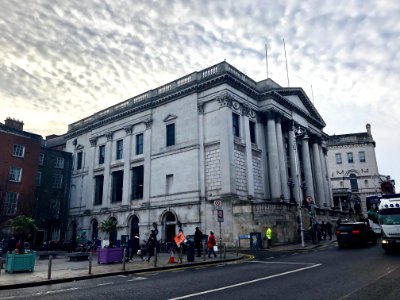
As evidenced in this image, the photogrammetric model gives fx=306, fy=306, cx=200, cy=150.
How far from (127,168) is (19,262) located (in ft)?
81.0

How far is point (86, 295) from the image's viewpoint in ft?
28.8

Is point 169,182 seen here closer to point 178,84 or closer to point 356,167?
point 178,84

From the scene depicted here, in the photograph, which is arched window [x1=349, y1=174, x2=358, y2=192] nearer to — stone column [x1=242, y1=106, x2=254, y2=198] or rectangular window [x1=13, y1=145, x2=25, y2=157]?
stone column [x1=242, y1=106, x2=254, y2=198]

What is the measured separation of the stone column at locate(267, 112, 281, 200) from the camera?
33175mm

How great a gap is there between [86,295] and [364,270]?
957 cm

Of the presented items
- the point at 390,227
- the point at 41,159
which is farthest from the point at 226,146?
the point at 41,159

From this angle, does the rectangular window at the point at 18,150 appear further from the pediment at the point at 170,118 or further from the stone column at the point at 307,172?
the stone column at the point at 307,172

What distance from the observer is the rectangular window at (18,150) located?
36406 mm

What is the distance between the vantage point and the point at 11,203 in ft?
116

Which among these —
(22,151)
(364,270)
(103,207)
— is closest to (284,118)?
(103,207)

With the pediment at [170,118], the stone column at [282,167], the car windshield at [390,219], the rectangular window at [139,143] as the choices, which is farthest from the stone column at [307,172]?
the car windshield at [390,219]

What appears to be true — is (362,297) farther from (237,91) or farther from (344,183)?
(344,183)

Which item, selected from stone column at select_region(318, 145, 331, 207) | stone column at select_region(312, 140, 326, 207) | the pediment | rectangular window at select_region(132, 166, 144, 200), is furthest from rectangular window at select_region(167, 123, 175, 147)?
stone column at select_region(318, 145, 331, 207)

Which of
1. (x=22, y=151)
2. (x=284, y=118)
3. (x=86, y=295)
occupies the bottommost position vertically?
(x=86, y=295)
